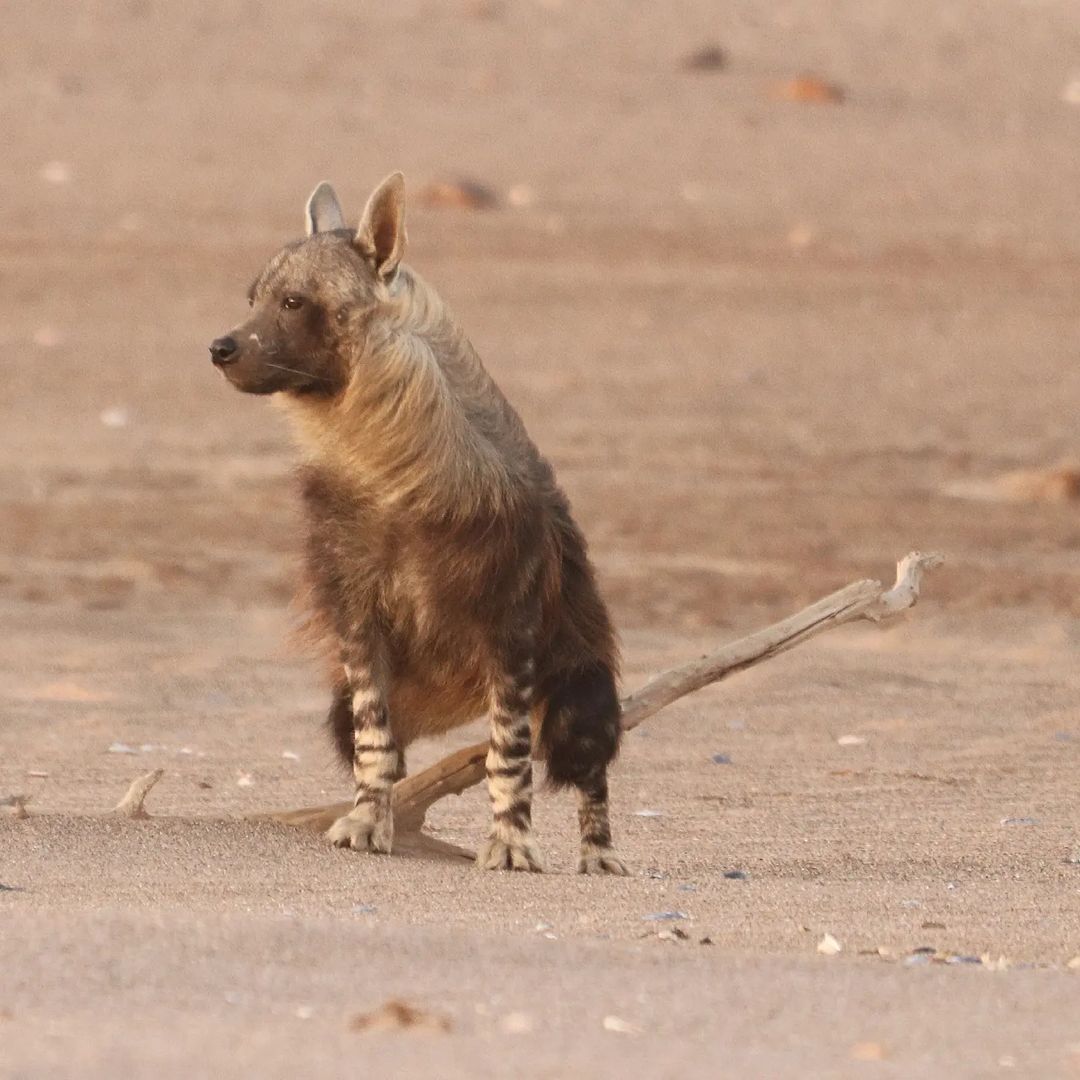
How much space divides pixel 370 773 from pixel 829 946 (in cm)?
158

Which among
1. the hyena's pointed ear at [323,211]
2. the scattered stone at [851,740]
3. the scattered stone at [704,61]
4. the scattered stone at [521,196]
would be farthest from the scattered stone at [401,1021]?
the scattered stone at [704,61]

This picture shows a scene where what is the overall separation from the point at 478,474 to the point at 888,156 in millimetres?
15674

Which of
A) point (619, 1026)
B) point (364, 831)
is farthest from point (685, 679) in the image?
point (619, 1026)

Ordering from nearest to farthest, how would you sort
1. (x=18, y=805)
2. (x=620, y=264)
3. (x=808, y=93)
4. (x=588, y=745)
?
(x=18, y=805) < (x=588, y=745) < (x=620, y=264) < (x=808, y=93)

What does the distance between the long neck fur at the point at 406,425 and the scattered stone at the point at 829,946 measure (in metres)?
1.47

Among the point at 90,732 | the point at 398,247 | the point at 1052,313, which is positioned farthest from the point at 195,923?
the point at 1052,313

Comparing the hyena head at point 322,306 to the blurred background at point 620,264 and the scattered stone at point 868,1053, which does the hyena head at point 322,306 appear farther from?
the blurred background at point 620,264

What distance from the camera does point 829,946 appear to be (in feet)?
18.2

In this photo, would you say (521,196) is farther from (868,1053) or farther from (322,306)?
(868,1053)

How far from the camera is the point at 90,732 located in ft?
29.8

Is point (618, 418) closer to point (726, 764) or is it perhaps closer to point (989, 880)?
point (726, 764)

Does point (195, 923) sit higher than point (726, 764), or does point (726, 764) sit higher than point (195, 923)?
point (195, 923)

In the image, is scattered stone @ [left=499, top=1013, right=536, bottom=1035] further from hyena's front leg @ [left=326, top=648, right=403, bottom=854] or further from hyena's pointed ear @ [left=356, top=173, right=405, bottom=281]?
hyena's pointed ear @ [left=356, top=173, right=405, bottom=281]

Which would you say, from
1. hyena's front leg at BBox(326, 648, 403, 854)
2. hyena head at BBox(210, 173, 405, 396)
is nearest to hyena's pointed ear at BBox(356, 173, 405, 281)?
hyena head at BBox(210, 173, 405, 396)
